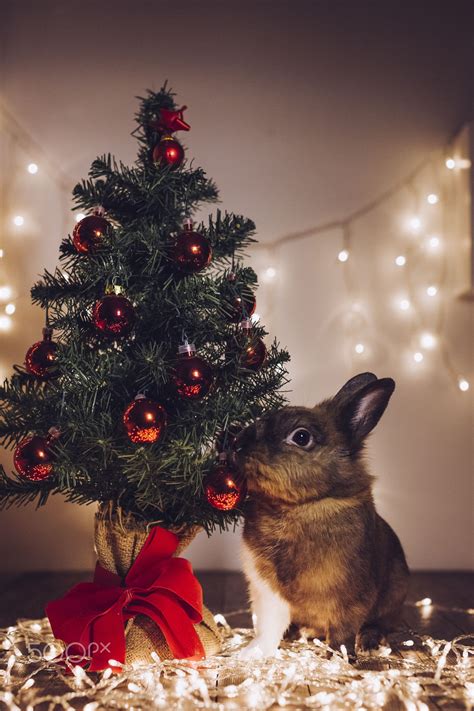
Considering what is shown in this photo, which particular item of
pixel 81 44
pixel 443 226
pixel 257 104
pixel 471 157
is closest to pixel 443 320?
pixel 443 226

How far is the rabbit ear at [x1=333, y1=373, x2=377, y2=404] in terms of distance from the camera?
112 centimetres

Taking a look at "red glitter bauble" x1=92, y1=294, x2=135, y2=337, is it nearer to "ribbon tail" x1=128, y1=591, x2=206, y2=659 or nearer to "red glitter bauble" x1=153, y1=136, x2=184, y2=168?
"red glitter bauble" x1=153, y1=136, x2=184, y2=168

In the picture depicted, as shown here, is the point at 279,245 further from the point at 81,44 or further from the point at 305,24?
the point at 81,44

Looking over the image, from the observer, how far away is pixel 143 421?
95cm

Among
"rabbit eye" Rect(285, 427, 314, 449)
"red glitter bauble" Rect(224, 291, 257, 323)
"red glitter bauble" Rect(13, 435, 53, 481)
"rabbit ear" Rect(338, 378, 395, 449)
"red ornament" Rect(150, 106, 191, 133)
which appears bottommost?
"red glitter bauble" Rect(13, 435, 53, 481)

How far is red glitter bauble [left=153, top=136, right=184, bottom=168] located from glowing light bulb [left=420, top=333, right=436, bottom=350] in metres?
0.92

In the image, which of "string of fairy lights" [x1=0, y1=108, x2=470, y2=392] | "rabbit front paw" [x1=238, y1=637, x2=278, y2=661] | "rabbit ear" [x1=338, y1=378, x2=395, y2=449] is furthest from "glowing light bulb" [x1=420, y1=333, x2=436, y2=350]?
"rabbit front paw" [x1=238, y1=637, x2=278, y2=661]

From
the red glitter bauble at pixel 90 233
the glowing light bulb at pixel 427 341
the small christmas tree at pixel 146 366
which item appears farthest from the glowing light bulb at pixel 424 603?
the red glitter bauble at pixel 90 233

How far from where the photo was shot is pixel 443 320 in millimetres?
1777

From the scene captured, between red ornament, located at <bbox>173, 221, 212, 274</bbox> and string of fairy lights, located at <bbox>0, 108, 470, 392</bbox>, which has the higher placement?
string of fairy lights, located at <bbox>0, 108, 470, 392</bbox>

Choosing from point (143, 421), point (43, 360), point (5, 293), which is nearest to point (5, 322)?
point (5, 293)

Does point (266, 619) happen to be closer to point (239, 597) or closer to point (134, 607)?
point (134, 607)

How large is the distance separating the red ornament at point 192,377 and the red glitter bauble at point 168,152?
0.35 meters

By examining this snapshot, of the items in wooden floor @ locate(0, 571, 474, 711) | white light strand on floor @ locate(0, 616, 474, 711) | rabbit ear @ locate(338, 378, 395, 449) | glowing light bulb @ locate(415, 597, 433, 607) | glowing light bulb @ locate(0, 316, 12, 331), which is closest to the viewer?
white light strand on floor @ locate(0, 616, 474, 711)
